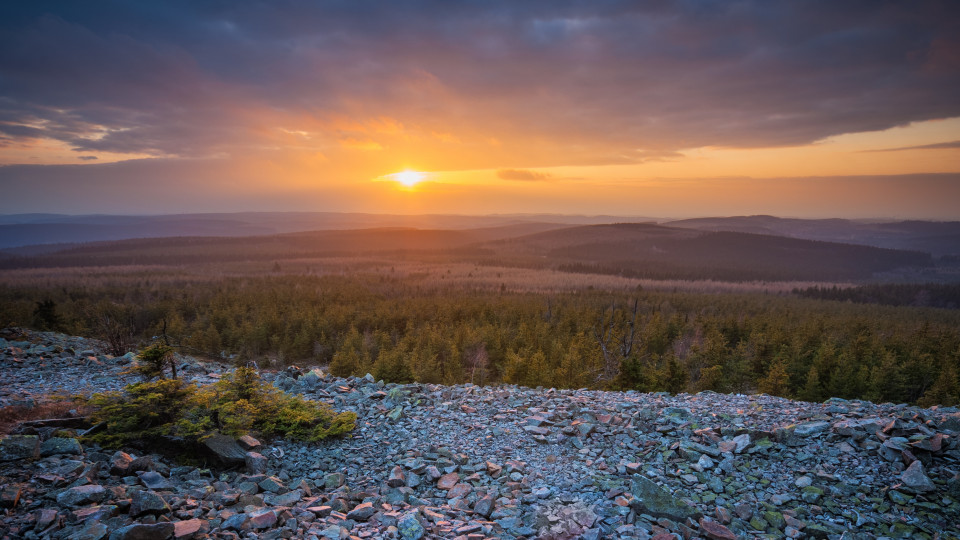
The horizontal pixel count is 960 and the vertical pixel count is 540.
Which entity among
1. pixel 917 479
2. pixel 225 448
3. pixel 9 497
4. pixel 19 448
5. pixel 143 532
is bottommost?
pixel 225 448

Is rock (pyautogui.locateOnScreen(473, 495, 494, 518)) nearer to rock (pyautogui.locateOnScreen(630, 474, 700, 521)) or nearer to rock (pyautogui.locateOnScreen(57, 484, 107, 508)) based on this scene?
rock (pyautogui.locateOnScreen(630, 474, 700, 521))

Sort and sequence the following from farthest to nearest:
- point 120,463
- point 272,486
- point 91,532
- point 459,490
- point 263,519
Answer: point 459,490 → point 272,486 → point 120,463 → point 263,519 → point 91,532

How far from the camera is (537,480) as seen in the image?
8.67m

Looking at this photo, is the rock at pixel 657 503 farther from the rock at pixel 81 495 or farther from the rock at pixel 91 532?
the rock at pixel 81 495

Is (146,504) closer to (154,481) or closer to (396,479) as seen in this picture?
(154,481)

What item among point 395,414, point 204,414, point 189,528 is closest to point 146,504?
point 189,528

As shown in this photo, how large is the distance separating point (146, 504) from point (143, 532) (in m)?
0.81

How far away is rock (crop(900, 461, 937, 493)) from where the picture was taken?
7.42 metres

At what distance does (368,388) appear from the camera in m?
14.0

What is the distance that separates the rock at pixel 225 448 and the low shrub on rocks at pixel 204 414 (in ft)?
0.66

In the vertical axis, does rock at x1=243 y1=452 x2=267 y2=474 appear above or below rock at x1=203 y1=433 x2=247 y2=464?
below

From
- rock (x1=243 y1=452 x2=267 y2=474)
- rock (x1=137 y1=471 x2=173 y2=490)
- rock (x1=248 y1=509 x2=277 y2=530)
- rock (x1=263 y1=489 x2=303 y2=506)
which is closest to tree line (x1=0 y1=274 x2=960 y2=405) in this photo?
rock (x1=137 y1=471 x2=173 y2=490)

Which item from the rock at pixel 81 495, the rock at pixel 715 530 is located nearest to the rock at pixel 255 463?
the rock at pixel 81 495

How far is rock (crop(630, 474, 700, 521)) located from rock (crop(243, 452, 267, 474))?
24.9ft
